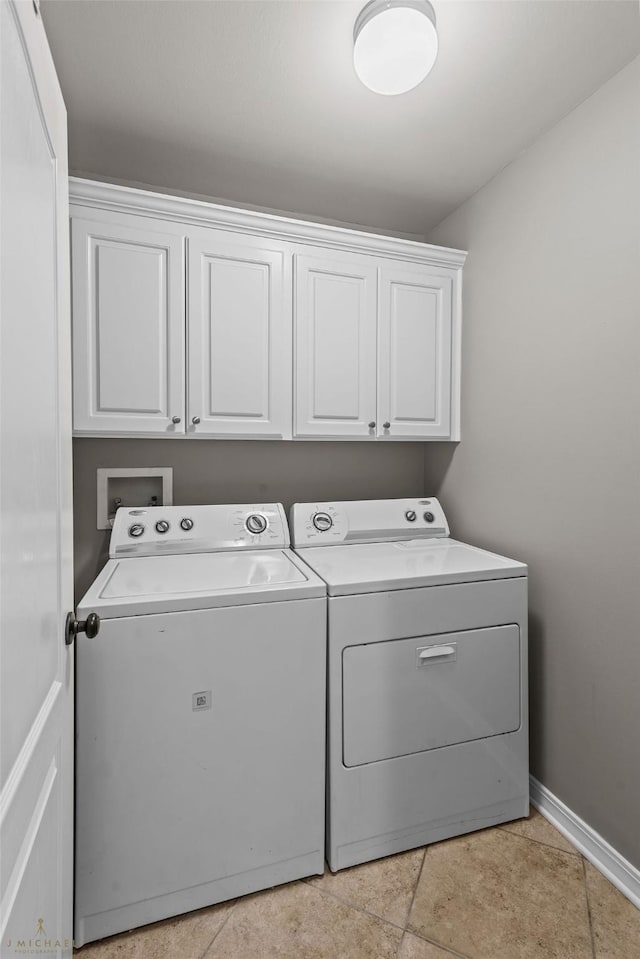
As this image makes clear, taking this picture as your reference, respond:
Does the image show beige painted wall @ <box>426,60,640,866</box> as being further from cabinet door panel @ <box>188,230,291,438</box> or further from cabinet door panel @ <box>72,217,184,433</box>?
cabinet door panel @ <box>72,217,184,433</box>

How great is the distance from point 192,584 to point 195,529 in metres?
0.52

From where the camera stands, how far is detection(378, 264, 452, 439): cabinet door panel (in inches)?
85.6

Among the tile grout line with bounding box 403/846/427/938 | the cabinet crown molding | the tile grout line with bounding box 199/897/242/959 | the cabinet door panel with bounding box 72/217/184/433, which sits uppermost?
the cabinet crown molding

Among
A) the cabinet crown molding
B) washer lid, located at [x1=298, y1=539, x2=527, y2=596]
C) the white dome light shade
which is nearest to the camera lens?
the white dome light shade

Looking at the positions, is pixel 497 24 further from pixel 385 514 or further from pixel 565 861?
pixel 565 861

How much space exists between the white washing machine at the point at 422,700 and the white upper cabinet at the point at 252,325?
0.70 metres

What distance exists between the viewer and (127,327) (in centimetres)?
181

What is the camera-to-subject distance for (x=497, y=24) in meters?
1.33

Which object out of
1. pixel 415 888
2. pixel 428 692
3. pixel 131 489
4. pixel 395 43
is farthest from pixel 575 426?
pixel 131 489

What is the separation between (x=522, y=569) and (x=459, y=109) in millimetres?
1591

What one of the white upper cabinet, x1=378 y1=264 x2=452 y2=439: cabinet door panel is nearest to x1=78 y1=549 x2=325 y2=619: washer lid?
the white upper cabinet

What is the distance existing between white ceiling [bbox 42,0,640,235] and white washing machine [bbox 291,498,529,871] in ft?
5.13

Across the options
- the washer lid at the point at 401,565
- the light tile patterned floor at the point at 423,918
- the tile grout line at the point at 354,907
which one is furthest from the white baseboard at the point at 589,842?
the washer lid at the point at 401,565

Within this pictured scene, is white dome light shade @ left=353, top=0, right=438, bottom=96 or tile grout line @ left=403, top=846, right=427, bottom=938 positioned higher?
white dome light shade @ left=353, top=0, right=438, bottom=96
